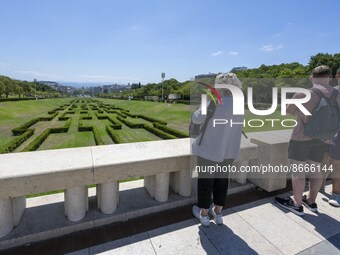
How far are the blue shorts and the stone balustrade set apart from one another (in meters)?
0.62

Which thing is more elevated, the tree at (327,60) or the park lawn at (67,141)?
the tree at (327,60)

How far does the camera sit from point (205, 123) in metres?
2.40

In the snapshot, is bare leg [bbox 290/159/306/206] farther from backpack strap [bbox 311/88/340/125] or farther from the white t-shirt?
the white t-shirt

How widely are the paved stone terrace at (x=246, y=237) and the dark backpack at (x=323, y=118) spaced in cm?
114

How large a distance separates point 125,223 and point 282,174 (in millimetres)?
2552

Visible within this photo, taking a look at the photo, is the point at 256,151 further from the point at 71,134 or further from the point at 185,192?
the point at 71,134

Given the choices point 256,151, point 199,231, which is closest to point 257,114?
point 256,151

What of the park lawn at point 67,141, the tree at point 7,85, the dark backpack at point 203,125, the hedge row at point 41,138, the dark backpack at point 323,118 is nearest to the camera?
the dark backpack at point 203,125

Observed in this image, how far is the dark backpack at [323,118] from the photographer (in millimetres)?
2711

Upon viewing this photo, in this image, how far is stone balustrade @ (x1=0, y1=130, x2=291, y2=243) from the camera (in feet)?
7.34

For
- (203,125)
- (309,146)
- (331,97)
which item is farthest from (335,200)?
(203,125)

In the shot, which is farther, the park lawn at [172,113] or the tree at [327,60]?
the tree at [327,60]

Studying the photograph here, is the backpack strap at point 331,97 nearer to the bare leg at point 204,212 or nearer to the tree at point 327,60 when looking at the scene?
the bare leg at point 204,212

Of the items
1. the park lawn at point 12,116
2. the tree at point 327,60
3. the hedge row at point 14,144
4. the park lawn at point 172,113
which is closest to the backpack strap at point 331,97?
the hedge row at point 14,144
